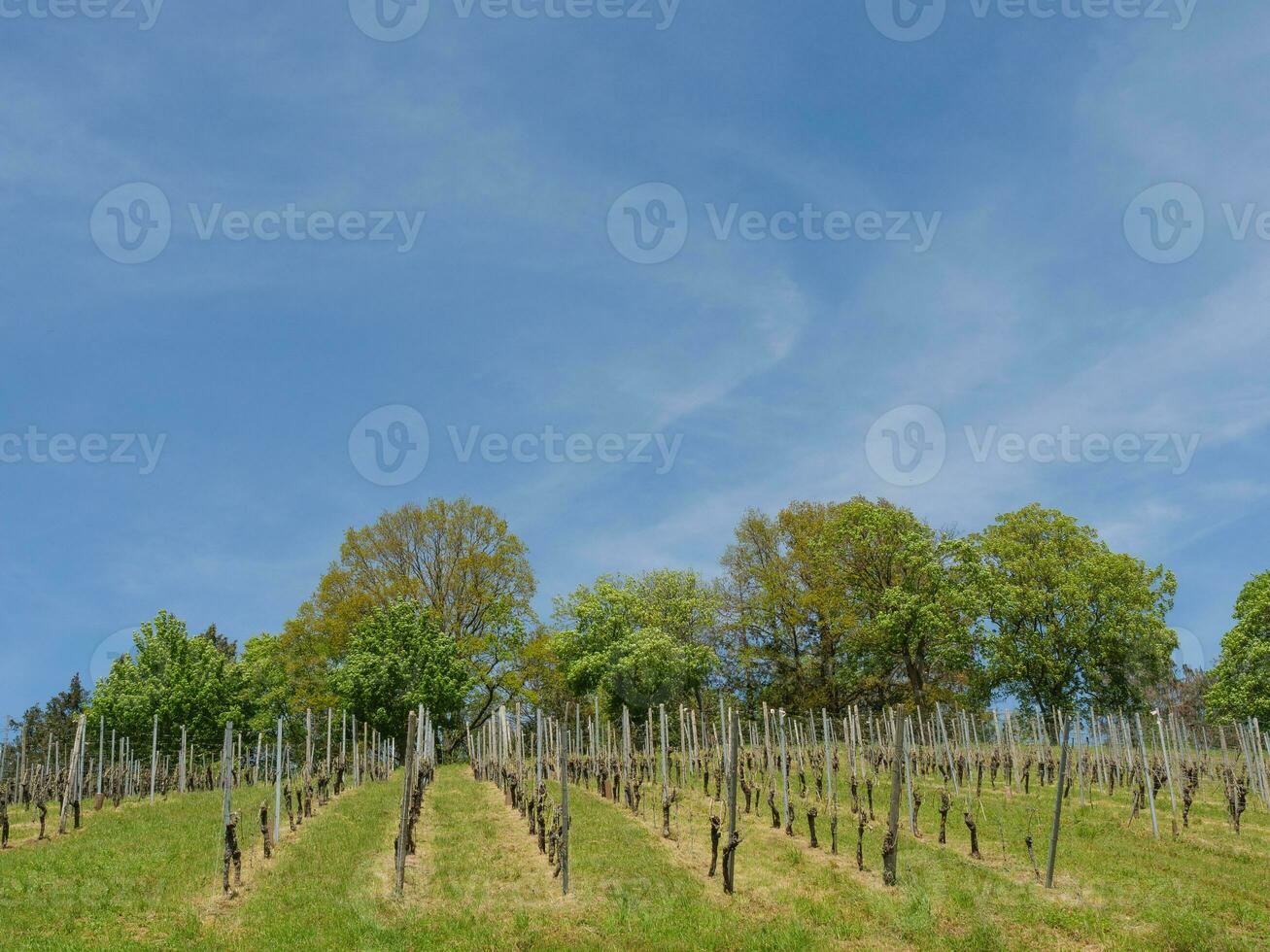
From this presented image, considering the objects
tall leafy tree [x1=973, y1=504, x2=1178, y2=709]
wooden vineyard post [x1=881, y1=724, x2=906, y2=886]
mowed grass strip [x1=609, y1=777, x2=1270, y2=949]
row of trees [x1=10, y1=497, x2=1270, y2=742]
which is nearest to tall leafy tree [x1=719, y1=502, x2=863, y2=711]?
row of trees [x1=10, y1=497, x2=1270, y2=742]

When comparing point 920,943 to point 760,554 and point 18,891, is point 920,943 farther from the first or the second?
point 760,554

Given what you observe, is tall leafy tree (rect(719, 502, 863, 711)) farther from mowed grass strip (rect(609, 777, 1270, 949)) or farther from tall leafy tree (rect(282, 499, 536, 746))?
mowed grass strip (rect(609, 777, 1270, 949))

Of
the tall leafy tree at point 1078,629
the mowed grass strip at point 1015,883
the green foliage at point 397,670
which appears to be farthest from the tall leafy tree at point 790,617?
the mowed grass strip at point 1015,883

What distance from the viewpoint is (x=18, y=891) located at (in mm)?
17078

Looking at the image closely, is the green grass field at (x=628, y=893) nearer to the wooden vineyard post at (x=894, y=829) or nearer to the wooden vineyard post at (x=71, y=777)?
the wooden vineyard post at (x=894, y=829)

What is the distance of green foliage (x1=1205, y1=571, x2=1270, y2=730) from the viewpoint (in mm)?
45188

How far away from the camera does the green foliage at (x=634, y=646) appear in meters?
49.2

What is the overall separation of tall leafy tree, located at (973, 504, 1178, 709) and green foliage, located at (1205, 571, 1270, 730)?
115 inches

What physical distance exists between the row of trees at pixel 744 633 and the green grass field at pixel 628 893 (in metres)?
24.0

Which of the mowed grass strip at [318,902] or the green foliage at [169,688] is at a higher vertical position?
the green foliage at [169,688]

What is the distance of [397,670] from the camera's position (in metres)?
46.5

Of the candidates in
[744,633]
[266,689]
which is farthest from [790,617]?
[266,689]

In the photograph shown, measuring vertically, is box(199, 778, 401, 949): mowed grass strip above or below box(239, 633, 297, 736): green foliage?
below

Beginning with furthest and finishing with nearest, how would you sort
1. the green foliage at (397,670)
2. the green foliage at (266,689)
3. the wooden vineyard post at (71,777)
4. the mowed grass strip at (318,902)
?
the green foliage at (266,689) < the green foliage at (397,670) < the wooden vineyard post at (71,777) < the mowed grass strip at (318,902)
